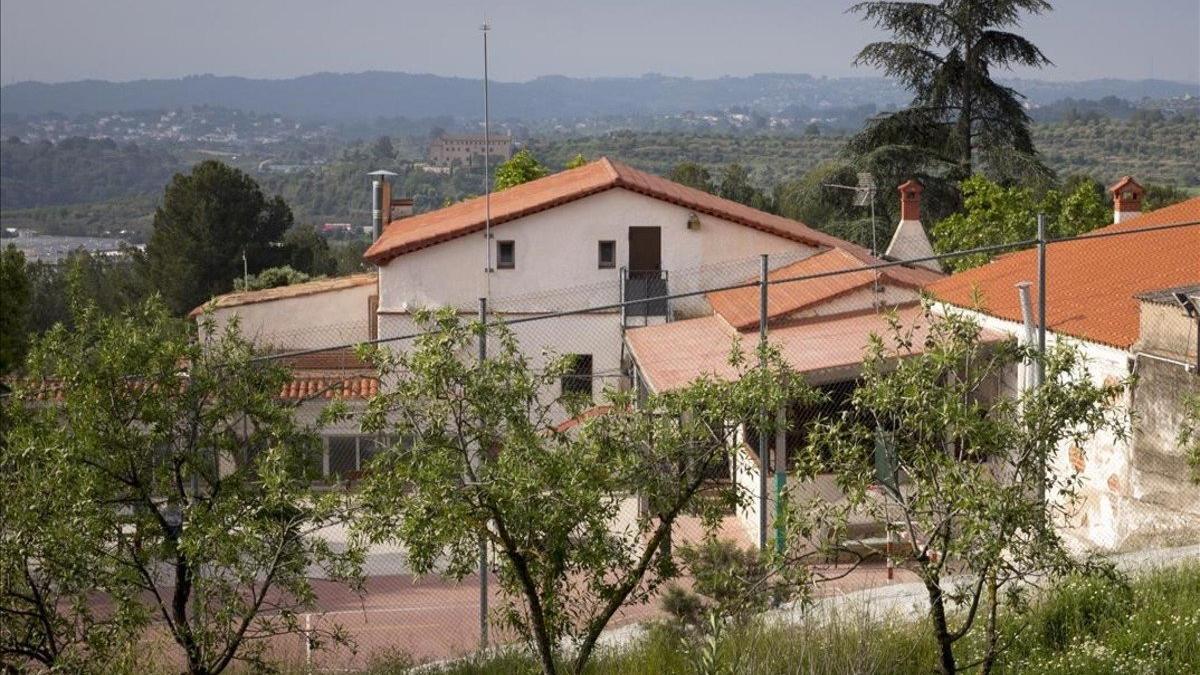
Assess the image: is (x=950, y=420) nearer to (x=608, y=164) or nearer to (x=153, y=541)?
(x=153, y=541)

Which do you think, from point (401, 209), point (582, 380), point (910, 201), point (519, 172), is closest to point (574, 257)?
point (582, 380)

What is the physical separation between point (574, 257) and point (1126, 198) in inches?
339

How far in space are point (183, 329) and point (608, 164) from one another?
67.1ft

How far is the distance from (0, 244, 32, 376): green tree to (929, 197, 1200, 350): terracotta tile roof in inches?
409

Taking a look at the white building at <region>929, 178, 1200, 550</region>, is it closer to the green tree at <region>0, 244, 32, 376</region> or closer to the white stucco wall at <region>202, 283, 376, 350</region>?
the green tree at <region>0, 244, 32, 376</region>

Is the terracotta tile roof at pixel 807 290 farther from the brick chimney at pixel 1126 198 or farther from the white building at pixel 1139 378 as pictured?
the white building at pixel 1139 378

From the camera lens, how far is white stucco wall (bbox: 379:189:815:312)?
26188mm

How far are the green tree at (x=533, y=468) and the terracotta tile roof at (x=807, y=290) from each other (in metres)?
8.61

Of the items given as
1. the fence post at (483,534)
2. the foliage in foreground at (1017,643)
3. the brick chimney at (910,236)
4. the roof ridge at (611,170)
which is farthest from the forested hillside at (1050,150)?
the foliage in foreground at (1017,643)

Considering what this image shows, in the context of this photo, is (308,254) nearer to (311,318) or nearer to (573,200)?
(311,318)

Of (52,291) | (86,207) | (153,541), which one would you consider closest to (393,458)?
(153,541)

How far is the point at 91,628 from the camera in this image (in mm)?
9102

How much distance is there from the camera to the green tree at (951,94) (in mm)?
38781

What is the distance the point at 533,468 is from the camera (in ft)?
28.2
